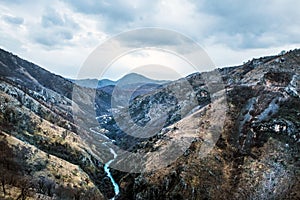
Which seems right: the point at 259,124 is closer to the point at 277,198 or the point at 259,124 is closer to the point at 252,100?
the point at 252,100

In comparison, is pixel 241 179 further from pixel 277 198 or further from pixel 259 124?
pixel 259 124

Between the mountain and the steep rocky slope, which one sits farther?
the mountain

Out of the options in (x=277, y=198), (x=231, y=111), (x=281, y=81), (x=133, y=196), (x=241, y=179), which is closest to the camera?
(x=277, y=198)

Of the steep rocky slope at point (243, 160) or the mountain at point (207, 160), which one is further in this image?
the mountain at point (207, 160)

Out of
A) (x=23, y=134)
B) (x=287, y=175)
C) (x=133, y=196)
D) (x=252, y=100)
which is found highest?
(x=252, y=100)

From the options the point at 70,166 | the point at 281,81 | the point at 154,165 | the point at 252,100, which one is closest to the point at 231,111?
the point at 252,100

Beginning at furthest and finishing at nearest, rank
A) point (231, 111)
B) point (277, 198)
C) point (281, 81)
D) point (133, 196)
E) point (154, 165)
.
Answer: point (281, 81)
point (231, 111)
point (154, 165)
point (133, 196)
point (277, 198)

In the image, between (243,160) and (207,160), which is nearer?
(243,160)

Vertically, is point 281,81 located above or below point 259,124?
above

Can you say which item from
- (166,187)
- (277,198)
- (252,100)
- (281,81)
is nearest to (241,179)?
(277,198)

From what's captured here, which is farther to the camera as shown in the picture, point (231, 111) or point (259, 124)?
point (231, 111)
